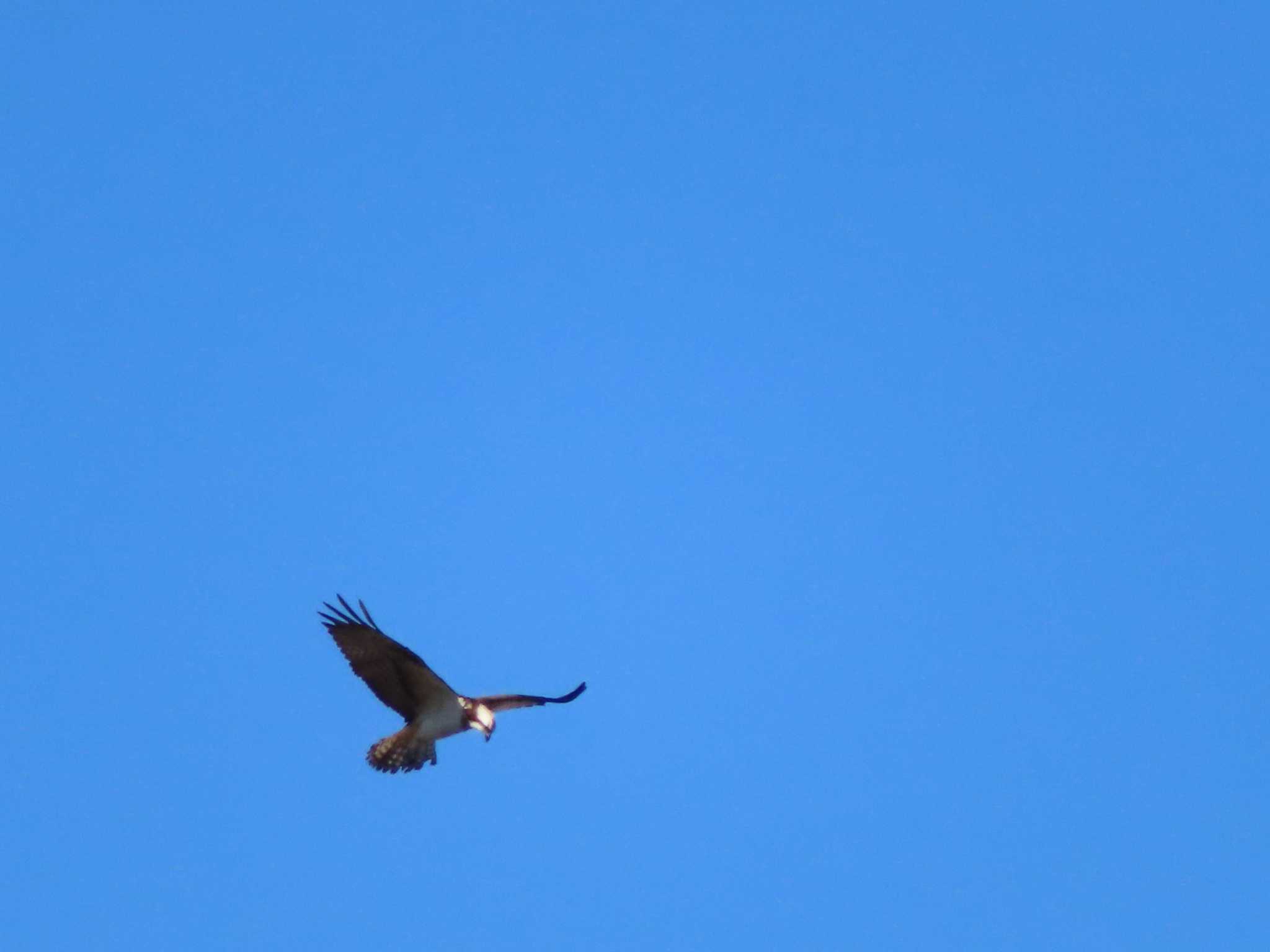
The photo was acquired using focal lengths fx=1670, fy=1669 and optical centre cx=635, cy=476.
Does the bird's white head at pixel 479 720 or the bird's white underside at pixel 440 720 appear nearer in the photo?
the bird's white underside at pixel 440 720

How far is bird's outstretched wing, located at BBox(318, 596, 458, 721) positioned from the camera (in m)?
15.3

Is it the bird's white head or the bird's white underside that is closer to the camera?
the bird's white underside

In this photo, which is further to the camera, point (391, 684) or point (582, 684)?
point (582, 684)

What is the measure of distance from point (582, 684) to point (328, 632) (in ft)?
10.1

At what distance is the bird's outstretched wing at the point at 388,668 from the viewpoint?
1530 centimetres

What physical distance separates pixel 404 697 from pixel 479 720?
2.47 feet

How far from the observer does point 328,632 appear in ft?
50.3

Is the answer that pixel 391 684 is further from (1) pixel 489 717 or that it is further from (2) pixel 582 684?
(2) pixel 582 684

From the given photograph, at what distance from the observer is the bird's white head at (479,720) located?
15891 millimetres

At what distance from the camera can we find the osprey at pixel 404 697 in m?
15.4

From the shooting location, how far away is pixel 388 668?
15.5m

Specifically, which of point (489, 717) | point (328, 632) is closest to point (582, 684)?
point (489, 717)

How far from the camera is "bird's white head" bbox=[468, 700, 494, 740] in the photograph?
1589cm

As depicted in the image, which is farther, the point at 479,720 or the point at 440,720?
the point at 479,720
